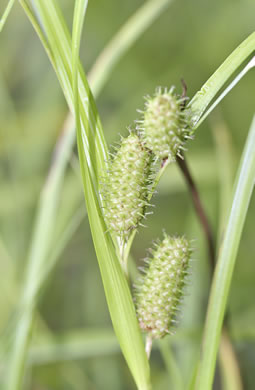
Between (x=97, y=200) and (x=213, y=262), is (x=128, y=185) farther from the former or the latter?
(x=213, y=262)

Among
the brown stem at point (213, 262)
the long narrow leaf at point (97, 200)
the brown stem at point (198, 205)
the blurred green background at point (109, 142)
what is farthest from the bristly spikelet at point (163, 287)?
the blurred green background at point (109, 142)

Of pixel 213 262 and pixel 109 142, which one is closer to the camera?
pixel 213 262

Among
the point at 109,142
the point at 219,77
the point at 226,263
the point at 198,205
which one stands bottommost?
the point at 226,263

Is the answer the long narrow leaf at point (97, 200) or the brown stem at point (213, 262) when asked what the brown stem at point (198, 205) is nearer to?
the brown stem at point (213, 262)

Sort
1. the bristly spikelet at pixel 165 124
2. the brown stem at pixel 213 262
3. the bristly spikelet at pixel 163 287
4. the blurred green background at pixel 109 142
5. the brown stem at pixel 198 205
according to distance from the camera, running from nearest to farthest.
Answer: the bristly spikelet at pixel 165 124, the bristly spikelet at pixel 163 287, the brown stem at pixel 198 205, the brown stem at pixel 213 262, the blurred green background at pixel 109 142

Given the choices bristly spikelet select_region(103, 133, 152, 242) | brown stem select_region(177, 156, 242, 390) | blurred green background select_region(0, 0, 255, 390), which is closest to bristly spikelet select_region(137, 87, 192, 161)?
bristly spikelet select_region(103, 133, 152, 242)

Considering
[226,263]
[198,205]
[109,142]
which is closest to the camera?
[226,263]

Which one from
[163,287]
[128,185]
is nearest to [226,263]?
[163,287]
